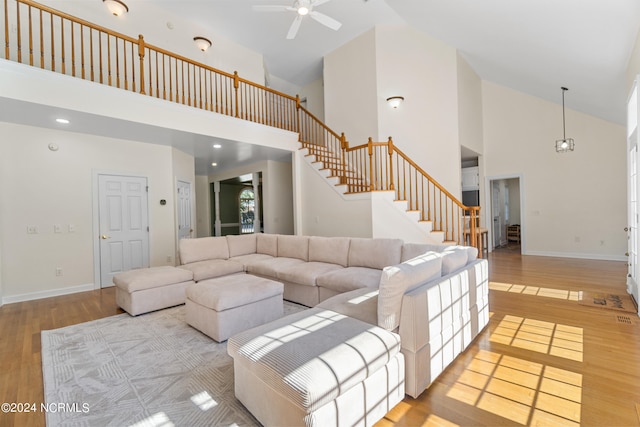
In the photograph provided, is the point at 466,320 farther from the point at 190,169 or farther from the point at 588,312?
the point at 190,169

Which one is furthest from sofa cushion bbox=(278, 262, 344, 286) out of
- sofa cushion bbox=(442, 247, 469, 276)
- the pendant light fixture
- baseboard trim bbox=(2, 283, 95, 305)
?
the pendant light fixture

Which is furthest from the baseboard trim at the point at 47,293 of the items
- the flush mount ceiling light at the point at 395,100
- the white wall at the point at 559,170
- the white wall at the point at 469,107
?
the white wall at the point at 559,170

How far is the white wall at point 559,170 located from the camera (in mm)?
6266

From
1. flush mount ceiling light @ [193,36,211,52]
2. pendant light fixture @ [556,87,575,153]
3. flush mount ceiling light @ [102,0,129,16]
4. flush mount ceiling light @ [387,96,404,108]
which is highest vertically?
flush mount ceiling light @ [193,36,211,52]

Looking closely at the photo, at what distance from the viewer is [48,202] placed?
14.7 feet

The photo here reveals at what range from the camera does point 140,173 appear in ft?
18.1

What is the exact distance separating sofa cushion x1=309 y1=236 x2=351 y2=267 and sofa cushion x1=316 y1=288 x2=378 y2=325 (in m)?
1.44

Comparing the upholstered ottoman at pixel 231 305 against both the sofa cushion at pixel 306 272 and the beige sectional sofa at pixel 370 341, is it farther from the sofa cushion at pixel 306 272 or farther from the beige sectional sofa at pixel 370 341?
the beige sectional sofa at pixel 370 341

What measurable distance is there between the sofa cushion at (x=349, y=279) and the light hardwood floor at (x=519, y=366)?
1123 mm

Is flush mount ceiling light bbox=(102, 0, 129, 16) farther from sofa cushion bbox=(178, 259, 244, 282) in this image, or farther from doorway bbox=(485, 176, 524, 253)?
doorway bbox=(485, 176, 524, 253)

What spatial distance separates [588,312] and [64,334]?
5.76 m

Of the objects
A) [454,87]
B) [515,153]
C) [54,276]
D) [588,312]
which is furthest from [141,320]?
[515,153]

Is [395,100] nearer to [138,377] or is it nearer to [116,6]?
[116,6]

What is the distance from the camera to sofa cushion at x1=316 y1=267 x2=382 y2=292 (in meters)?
3.17
